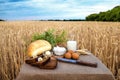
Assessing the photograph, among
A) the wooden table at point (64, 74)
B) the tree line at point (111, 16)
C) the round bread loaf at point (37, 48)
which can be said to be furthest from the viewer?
the tree line at point (111, 16)

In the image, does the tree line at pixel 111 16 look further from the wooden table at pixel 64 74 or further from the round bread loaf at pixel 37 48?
the wooden table at pixel 64 74

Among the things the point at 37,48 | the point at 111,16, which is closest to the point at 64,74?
the point at 37,48

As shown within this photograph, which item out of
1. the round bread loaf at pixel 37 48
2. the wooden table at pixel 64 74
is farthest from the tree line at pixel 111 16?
the wooden table at pixel 64 74

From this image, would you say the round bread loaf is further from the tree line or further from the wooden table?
the tree line

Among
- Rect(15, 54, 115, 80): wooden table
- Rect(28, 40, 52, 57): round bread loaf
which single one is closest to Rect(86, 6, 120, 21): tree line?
Rect(28, 40, 52, 57): round bread loaf

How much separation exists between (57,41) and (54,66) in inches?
34.1

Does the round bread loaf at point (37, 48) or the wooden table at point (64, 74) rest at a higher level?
the round bread loaf at point (37, 48)

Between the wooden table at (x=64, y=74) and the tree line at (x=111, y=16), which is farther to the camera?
the tree line at (x=111, y=16)

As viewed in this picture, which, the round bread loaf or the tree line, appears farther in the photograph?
the tree line

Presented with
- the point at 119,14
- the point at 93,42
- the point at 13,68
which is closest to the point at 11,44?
the point at 13,68

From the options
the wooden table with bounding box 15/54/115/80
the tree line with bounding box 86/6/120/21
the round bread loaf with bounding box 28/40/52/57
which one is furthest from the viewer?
the tree line with bounding box 86/6/120/21

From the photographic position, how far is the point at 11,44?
4.15 m

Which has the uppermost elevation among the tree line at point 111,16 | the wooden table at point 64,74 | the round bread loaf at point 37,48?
the tree line at point 111,16

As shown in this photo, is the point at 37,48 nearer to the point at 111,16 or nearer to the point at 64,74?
the point at 64,74
